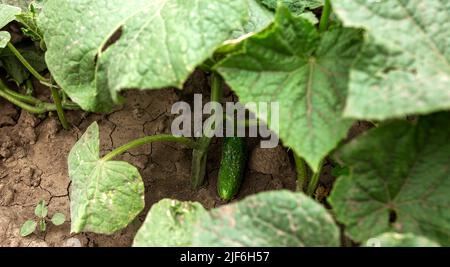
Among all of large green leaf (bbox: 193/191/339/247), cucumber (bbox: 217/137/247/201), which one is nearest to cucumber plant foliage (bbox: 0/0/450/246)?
large green leaf (bbox: 193/191/339/247)

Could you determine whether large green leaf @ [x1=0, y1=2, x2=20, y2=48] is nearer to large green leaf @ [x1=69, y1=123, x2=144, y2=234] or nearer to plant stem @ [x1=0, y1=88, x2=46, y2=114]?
plant stem @ [x1=0, y1=88, x2=46, y2=114]

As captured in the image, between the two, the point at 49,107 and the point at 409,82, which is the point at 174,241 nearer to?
the point at 409,82

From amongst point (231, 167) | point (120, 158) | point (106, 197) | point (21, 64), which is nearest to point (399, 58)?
point (231, 167)

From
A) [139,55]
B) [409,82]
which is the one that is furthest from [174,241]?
[409,82]

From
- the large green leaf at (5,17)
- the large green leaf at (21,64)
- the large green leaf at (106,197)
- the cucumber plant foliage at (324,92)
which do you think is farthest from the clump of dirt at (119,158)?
the cucumber plant foliage at (324,92)

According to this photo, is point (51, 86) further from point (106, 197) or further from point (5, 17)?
point (106, 197)
